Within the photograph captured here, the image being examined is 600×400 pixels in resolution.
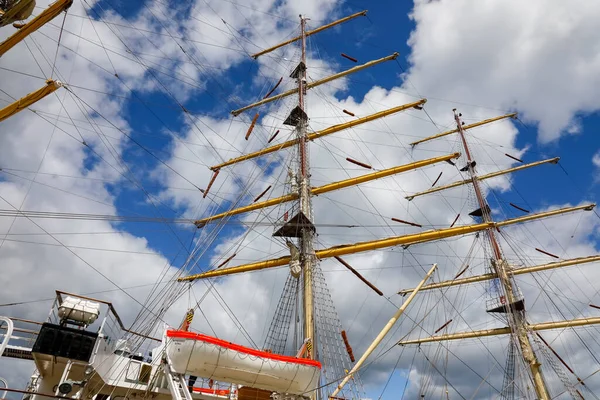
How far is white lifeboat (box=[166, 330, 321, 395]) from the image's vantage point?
995 centimetres

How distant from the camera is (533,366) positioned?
87.9 ft

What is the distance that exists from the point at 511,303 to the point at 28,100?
3352 centimetres

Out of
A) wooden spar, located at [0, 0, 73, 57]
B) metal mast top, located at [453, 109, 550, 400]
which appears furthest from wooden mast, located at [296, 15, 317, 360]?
metal mast top, located at [453, 109, 550, 400]

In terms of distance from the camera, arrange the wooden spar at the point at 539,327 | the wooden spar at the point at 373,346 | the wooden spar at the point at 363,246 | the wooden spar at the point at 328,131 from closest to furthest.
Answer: the wooden spar at the point at 373,346 < the wooden spar at the point at 363,246 < the wooden spar at the point at 328,131 < the wooden spar at the point at 539,327

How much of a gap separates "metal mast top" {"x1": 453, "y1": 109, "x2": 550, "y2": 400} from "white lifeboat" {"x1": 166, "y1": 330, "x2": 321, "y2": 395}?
70.0 feet

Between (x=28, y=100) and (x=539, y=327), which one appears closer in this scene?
(x=28, y=100)

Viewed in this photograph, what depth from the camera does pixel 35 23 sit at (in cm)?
1102

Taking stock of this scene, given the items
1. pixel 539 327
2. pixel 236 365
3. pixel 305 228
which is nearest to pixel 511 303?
pixel 539 327

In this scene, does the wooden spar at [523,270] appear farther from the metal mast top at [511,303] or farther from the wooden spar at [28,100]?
the wooden spar at [28,100]

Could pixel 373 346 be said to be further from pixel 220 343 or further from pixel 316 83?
pixel 316 83

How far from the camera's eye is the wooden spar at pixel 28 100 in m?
10.6

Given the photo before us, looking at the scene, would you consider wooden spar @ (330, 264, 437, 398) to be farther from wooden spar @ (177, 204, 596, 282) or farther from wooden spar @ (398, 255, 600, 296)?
wooden spar @ (398, 255, 600, 296)

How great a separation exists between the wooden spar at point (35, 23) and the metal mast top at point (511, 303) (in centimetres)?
2725

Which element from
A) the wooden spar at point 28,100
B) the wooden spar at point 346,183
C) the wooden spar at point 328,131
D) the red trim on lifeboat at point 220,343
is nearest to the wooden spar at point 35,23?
the wooden spar at point 28,100
